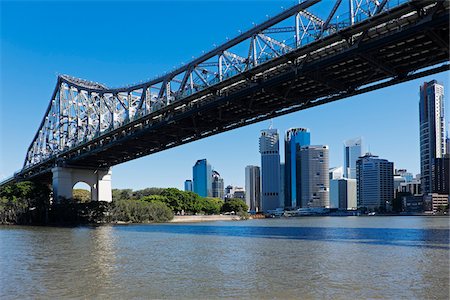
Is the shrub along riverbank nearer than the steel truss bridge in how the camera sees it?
No

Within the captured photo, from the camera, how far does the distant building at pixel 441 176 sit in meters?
158

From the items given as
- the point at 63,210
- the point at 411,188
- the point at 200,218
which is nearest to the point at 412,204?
the point at 411,188

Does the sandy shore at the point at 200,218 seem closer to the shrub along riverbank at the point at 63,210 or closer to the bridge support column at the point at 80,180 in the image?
the shrub along riverbank at the point at 63,210

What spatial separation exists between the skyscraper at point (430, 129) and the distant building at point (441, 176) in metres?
1.31

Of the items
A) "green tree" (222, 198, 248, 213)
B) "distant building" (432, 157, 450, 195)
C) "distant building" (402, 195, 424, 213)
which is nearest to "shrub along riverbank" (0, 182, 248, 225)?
"green tree" (222, 198, 248, 213)

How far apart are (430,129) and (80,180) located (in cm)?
13075

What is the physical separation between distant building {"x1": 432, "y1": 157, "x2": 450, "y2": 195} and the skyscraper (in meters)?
1.31

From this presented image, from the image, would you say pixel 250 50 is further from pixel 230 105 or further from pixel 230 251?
pixel 230 251

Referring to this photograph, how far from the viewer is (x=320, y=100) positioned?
3628cm

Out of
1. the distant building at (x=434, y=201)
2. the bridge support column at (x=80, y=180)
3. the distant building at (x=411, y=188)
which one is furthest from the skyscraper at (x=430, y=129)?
the bridge support column at (x=80, y=180)

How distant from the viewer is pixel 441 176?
162375mm

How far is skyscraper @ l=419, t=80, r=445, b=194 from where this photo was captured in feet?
536

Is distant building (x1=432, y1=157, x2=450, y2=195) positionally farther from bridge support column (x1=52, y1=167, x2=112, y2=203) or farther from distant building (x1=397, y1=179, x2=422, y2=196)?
bridge support column (x1=52, y1=167, x2=112, y2=203)

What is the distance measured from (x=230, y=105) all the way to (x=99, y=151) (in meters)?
24.2
